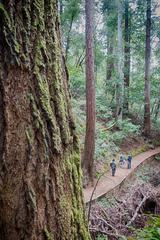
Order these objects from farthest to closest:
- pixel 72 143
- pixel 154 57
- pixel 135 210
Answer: pixel 154 57, pixel 135 210, pixel 72 143

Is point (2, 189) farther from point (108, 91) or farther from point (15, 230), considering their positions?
point (108, 91)

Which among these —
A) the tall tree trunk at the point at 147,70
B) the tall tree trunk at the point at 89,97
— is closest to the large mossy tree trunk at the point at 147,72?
the tall tree trunk at the point at 147,70

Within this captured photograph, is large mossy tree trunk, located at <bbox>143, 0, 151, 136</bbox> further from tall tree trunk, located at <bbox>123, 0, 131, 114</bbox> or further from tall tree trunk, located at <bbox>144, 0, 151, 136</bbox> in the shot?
tall tree trunk, located at <bbox>123, 0, 131, 114</bbox>

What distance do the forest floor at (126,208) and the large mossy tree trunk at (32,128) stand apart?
3.84m

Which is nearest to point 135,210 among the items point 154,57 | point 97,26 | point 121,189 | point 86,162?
point 121,189

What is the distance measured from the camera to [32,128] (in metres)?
1.58

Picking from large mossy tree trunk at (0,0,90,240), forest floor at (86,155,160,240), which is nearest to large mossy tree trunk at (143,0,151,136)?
forest floor at (86,155,160,240)

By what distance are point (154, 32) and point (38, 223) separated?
17.4 m

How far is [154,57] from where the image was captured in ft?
65.2

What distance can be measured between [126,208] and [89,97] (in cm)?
369

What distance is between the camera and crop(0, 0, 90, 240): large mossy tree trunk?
1.51 metres

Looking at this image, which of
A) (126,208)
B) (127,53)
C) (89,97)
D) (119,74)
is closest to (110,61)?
(127,53)

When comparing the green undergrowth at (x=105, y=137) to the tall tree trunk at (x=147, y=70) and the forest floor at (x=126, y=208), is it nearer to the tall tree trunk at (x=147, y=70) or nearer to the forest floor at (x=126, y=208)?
the tall tree trunk at (x=147, y=70)

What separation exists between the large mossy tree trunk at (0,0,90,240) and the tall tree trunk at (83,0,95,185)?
6.61 metres
